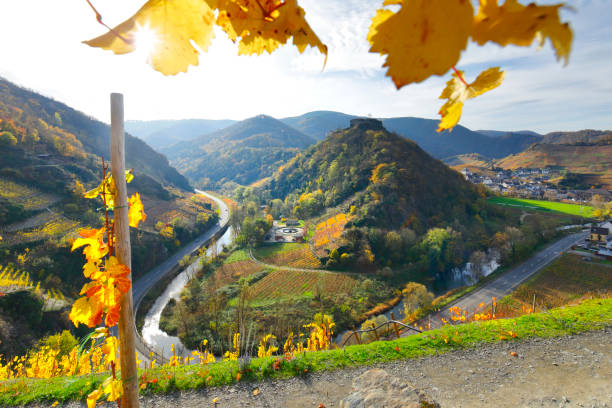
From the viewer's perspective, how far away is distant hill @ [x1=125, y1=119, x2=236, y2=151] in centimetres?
15588

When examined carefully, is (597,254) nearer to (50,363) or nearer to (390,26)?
(390,26)

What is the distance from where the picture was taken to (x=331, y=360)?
5176 mm

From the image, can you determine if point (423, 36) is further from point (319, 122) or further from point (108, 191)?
point (319, 122)

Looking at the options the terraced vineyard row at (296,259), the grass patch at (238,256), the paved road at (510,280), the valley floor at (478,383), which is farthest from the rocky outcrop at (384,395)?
the grass patch at (238,256)

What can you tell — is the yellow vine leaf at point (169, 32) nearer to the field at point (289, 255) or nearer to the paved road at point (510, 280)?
the paved road at point (510, 280)

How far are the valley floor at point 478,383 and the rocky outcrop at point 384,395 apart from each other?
90 centimetres

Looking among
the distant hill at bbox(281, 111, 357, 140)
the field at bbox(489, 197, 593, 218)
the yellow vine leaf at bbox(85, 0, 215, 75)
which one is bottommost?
the field at bbox(489, 197, 593, 218)

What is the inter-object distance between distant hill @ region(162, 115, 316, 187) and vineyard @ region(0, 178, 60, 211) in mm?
53002

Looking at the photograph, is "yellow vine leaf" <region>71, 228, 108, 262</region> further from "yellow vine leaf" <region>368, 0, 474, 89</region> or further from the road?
the road

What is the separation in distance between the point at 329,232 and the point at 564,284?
67.9ft

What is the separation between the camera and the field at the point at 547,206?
39.0m

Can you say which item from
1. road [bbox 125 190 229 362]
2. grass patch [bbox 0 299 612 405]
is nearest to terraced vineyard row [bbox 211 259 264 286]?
road [bbox 125 190 229 362]

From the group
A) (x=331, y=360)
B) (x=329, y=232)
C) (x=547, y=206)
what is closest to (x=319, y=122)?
(x=547, y=206)

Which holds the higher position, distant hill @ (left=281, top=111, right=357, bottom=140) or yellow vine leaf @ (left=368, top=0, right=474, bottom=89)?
distant hill @ (left=281, top=111, right=357, bottom=140)
